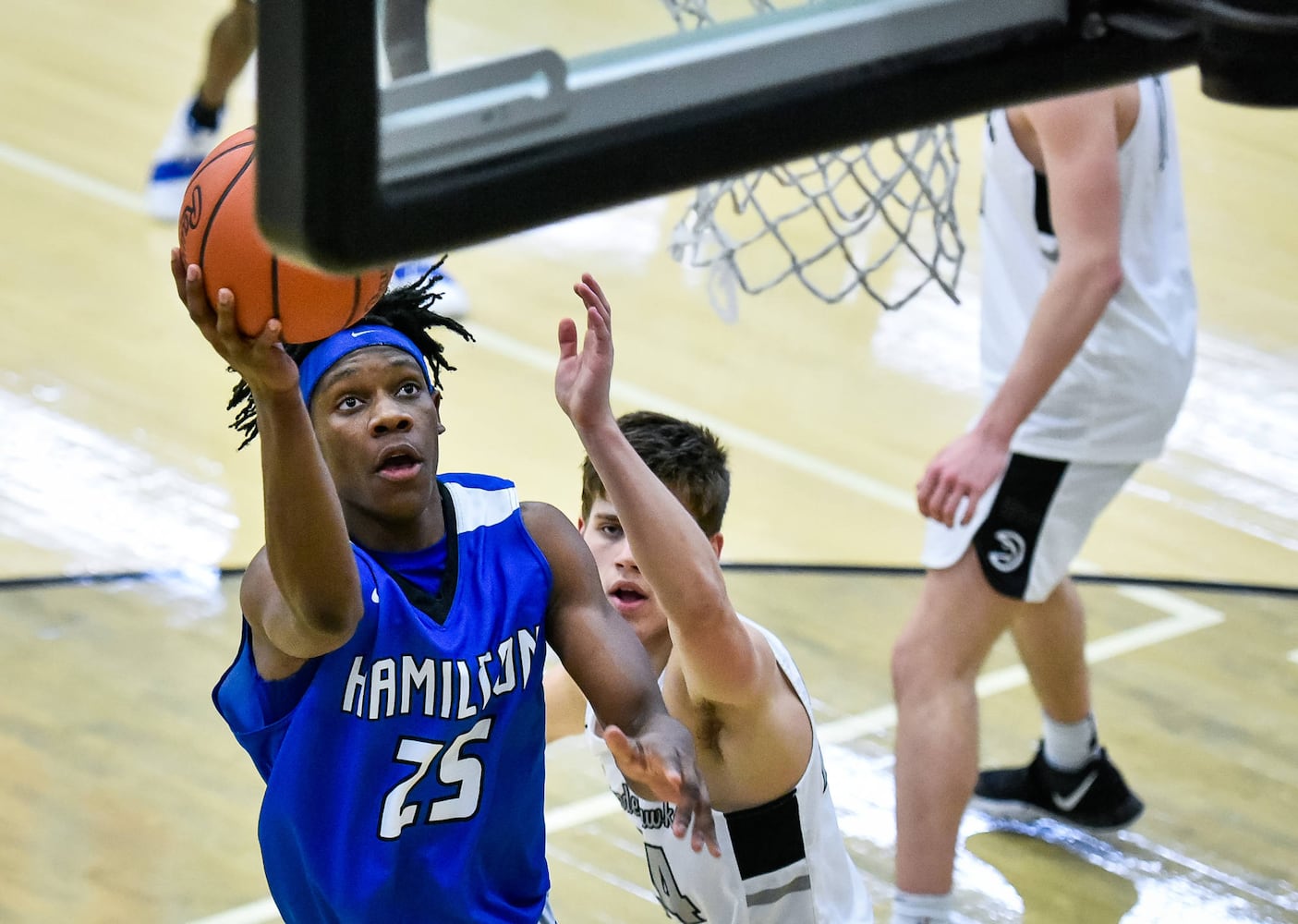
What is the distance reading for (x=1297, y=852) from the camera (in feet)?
14.5

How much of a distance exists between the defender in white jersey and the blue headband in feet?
0.78

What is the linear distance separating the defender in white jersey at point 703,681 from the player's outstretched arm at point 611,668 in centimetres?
8

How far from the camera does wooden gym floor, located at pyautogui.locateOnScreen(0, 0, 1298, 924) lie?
13.7 ft

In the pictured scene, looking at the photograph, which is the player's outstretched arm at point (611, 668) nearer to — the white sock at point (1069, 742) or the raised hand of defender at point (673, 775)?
the raised hand of defender at point (673, 775)

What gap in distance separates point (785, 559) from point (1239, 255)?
3397 mm

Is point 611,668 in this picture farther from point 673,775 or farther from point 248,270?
point 248,270

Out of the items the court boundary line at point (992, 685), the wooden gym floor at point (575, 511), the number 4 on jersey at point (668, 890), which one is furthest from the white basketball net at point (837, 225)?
the number 4 on jersey at point (668, 890)

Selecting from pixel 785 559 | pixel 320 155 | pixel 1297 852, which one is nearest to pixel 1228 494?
pixel 785 559

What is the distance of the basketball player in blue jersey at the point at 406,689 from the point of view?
8.44 ft

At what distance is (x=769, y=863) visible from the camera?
297 cm

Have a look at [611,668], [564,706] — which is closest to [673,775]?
[611,668]

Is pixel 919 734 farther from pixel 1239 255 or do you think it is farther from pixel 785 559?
pixel 1239 255

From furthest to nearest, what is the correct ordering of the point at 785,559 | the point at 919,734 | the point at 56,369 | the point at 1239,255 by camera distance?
the point at 1239,255, the point at 56,369, the point at 785,559, the point at 919,734

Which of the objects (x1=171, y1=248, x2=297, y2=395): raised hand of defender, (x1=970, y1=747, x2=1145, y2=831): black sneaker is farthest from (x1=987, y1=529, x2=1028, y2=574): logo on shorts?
(x1=171, y1=248, x2=297, y2=395): raised hand of defender
